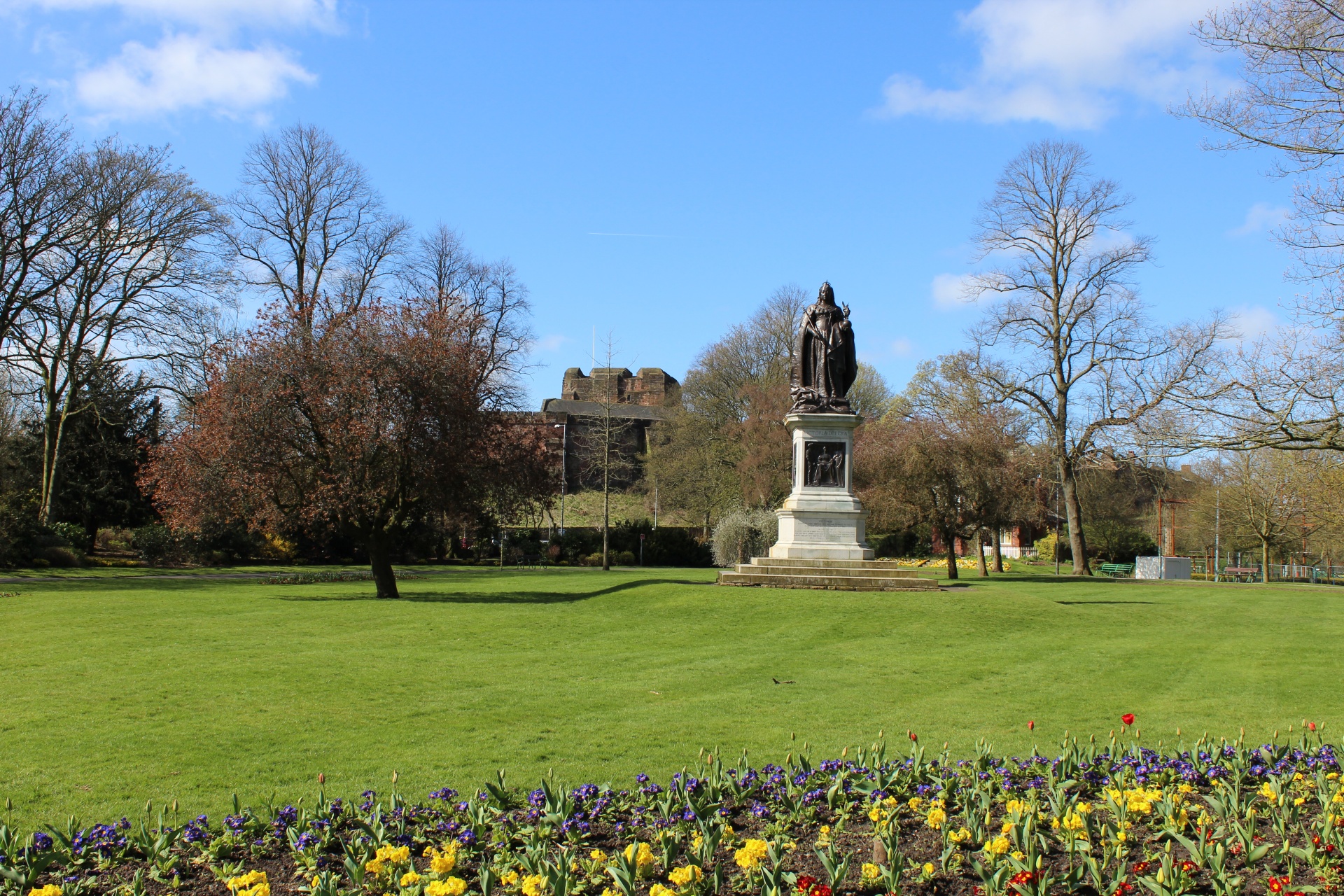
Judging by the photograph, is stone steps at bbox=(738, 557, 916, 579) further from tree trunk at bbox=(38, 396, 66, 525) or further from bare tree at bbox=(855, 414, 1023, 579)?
tree trunk at bbox=(38, 396, 66, 525)

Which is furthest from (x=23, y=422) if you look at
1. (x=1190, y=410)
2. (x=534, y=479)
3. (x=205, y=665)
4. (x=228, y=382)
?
(x=1190, y=410)

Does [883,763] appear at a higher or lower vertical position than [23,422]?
lower

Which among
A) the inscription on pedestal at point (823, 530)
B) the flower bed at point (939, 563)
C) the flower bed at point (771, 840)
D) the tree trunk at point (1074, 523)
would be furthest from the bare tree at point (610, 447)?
the flower bed at point (771, 840)

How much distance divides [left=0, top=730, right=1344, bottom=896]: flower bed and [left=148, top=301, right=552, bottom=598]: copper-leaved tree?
15.1 metres

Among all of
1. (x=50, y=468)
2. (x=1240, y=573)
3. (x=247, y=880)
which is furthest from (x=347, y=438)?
(x=1240, y=573)

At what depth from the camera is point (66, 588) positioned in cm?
2144

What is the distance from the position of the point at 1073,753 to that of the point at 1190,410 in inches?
343

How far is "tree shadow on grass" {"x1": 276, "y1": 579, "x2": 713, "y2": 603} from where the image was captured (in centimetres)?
1897

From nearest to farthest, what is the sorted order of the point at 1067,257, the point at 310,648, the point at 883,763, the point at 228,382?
the point at 883,763, the point at 310,648, the point at 228,382, the point at 1067,257

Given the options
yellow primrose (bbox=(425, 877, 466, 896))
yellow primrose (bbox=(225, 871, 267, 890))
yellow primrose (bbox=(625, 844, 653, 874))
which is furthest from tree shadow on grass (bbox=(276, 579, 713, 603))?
yellow primrose (bbox=(425, 877, 466, 896))

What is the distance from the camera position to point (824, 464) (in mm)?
20875

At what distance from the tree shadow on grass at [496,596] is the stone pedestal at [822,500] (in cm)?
239

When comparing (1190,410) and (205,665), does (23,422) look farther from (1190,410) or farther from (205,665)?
(1190,410)

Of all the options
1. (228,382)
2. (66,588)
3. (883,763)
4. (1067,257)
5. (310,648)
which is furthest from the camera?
(1067,257)
